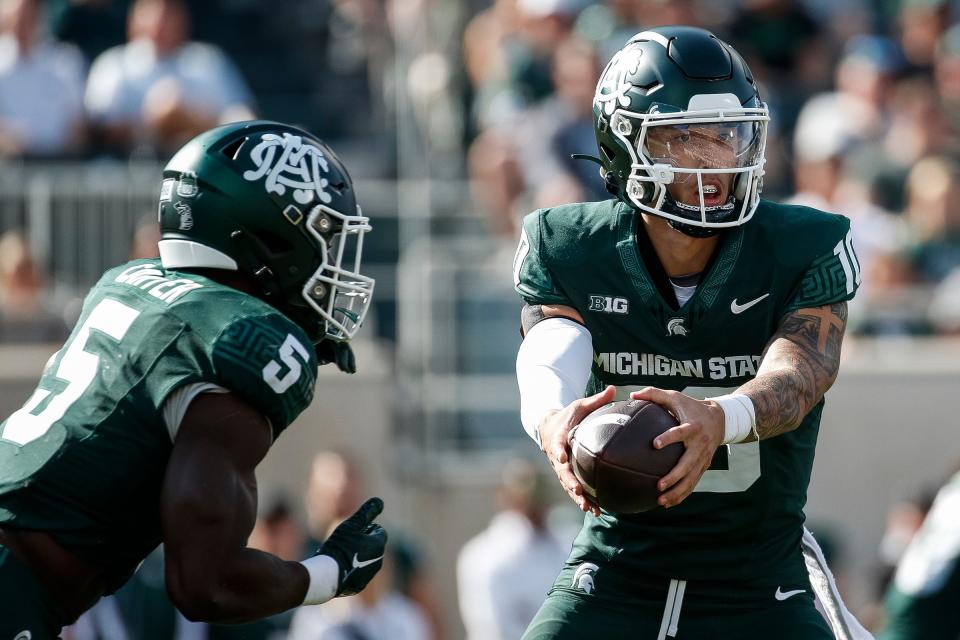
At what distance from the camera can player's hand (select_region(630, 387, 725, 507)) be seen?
12.4ft

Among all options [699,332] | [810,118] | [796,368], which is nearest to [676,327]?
[699,332]

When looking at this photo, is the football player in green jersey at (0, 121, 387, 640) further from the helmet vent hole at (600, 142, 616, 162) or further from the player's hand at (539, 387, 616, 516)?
the helmet vent hole at (600, 142, 616, 162)

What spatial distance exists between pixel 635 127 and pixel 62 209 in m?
6.20

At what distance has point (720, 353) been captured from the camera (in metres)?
4.33

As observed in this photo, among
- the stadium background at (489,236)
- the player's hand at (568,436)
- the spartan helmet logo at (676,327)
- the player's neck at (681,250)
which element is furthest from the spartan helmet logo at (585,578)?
the stadium background at (489,236)

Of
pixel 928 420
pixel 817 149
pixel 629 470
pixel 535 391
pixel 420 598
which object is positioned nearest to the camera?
pixel 629 470

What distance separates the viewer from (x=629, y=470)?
3781mm

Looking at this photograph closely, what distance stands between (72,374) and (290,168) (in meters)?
0.79

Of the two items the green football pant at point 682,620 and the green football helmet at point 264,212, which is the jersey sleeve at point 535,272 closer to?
the green football helmet at point 264,212

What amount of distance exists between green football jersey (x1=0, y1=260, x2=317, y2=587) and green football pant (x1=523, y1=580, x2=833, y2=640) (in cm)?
94

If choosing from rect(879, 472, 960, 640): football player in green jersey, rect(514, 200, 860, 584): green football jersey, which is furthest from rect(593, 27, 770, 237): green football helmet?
rect(879, 472, 960, 640): football player in green jersey

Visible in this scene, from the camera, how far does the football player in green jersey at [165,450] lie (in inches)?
149

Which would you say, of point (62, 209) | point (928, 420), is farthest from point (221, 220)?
point (928, 420)

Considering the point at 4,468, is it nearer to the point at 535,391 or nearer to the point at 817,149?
the point at 535,391
